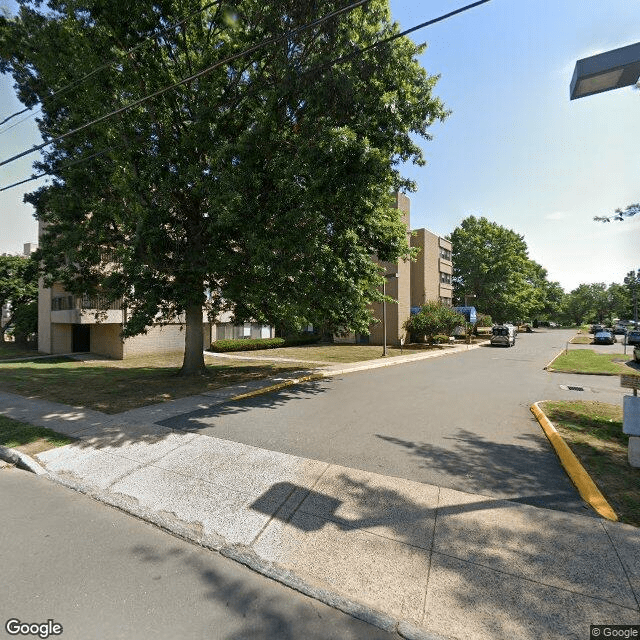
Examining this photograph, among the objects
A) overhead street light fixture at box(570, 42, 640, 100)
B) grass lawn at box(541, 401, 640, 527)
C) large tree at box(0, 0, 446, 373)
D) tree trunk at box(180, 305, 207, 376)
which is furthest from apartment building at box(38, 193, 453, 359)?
overhead street light fixture at box(570, 42, 640, 100)

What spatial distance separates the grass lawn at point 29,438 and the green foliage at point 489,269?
52060 mm

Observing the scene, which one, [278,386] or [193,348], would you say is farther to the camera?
[193,348]

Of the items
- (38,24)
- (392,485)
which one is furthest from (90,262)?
(392,485)

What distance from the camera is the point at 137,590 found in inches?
122

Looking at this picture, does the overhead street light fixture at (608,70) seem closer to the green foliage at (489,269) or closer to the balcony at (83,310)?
the balcony at (83,310)

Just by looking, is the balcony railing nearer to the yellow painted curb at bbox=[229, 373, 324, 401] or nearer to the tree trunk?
the tree trunk

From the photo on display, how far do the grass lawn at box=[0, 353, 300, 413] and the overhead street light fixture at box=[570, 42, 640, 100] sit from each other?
408 inches

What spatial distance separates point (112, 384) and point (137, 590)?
1082cm

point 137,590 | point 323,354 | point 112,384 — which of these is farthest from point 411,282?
point 137,590

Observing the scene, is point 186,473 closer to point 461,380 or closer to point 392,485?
point 392,485

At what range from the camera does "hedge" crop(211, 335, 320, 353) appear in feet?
85.4

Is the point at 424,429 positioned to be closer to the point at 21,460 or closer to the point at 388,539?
the point at 388,539

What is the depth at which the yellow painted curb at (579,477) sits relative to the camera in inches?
162

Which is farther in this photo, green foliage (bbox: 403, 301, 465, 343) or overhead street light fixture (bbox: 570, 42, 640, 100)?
green foliage (bbox: 403, 301, 465, 343)
